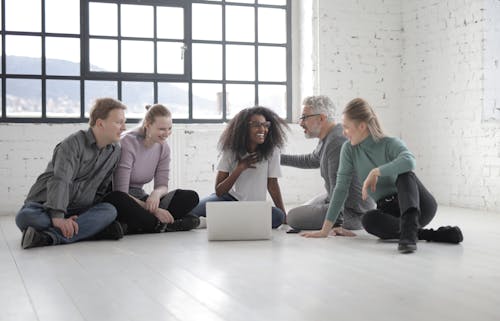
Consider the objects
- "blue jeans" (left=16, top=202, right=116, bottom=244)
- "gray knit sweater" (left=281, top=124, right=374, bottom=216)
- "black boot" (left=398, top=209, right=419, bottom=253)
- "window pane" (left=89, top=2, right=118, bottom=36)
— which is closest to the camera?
"black boot" (left=398, top=209, right=419, bottom=253)

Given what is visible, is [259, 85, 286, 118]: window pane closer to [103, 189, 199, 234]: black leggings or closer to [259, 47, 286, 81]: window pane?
[259, 47, 286, 81]: window pane

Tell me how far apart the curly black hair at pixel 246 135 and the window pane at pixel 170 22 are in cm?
237

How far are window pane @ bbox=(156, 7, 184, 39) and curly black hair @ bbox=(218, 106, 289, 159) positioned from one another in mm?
2371

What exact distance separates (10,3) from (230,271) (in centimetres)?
411

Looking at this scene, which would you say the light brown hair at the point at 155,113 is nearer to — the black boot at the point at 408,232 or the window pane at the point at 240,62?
the black boot at the point at 408,232

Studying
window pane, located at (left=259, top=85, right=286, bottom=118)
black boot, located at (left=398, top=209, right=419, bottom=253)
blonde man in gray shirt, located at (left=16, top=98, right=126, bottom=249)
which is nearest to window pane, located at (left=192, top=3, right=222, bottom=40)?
window pane, located at (left=259, top=85, right=286, bottom=118)

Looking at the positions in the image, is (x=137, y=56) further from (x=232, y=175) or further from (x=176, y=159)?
(x=232, y=175)

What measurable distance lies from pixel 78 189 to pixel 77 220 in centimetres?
19

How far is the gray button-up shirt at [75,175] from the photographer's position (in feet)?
11.9


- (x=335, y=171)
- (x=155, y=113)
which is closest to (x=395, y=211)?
→ (x=335, y=171)

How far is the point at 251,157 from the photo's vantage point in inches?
165

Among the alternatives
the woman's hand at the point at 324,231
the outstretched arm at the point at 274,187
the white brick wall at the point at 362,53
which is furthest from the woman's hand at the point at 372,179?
the white brick wall at the point at 362,53

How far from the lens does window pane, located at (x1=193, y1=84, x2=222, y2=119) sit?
6527mm

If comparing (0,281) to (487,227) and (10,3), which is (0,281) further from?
(10,3)
